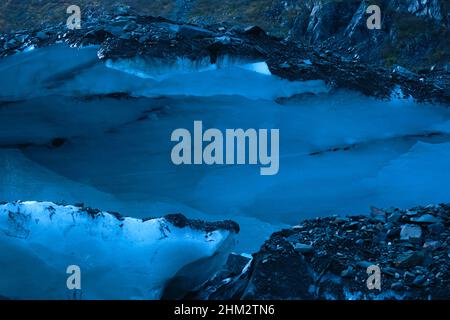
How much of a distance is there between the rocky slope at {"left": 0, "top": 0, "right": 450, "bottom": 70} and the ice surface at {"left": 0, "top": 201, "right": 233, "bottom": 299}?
10119mm

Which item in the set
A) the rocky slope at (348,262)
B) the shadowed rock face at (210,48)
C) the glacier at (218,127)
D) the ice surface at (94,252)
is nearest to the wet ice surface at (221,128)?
the glacier at (218,127)

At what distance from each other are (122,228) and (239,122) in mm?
3468

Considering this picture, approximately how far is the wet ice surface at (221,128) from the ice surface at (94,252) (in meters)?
2.23

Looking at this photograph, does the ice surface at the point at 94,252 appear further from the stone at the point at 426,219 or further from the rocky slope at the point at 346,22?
the rocky slope at the point at 346,22

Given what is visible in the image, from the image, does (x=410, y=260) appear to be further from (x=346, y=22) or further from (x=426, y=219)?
(x=346, y=22)

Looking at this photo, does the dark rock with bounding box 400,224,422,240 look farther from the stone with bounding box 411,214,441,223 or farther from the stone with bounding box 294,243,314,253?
the stone with bounding box 294,243,314,253

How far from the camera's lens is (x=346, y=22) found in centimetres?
1909

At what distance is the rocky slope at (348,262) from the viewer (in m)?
6.35

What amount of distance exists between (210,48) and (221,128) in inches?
56.8

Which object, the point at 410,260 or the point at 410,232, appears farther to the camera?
the point at 410,232

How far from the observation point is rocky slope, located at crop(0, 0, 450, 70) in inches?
698

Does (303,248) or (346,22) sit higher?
(346,22)

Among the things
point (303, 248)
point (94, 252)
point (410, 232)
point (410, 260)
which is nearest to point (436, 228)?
point (410, 232)

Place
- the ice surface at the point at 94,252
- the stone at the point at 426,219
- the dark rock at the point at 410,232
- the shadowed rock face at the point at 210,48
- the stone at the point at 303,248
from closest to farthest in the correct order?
the stone at the point at 303,248
the dark rock at the point at 410,232
the stone at the point at 426,219
the ice surface at the point at 94,252
the shadowed rock face at the point at 210,48
